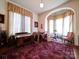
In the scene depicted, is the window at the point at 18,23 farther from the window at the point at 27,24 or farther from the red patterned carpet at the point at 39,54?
the red patterned carpet at the point at 39,54

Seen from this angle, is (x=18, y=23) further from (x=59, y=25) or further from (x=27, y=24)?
(x=59, y=25)

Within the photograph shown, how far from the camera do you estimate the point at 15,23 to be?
18.0 feet

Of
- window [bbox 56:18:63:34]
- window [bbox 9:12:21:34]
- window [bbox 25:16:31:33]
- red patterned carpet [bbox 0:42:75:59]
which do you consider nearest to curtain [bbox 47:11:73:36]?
window [bbox 56:18:63:34]

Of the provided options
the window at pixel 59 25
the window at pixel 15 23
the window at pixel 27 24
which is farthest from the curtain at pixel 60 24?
the window at pixel 15 23

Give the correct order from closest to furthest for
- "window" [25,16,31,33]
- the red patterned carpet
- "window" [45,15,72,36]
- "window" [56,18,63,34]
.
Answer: the red patterned carpet
"window" [25,16,31,33]
"window" [45,15,72,36]
"window" [56,18,63,34]

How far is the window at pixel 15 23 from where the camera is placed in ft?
16.3

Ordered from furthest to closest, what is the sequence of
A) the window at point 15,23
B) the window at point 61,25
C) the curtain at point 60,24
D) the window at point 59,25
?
the window at point 59,25, the curtain at point 60,24, the window at point 61,25, the window at point 15,23

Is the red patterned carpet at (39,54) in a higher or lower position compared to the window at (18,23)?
lower

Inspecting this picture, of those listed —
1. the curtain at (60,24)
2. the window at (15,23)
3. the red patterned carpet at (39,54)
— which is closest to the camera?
the red patterned carpet at (39,54)

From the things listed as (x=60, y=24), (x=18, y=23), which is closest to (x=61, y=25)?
(x=60, y=24)

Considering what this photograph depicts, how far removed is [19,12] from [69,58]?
4.24 m

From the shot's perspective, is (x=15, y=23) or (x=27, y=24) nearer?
(x=15, y=23)

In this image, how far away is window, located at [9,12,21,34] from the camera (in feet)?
16.3

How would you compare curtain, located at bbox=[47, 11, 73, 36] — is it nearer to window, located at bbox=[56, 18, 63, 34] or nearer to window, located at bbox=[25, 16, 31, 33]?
window, located at bbox=[56, 18, 63, 34]
